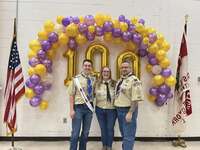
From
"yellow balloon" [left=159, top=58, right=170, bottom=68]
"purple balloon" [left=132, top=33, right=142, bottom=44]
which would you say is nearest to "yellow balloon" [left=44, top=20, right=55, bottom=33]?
"purple balloon" [left=132, top=33, right=142, bottom=44]

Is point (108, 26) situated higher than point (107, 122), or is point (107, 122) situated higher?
point (108, 26)

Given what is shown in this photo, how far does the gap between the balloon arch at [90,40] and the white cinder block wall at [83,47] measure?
0.24 m

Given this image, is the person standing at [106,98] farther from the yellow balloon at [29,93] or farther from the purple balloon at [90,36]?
the yellow balloon at [29,93]

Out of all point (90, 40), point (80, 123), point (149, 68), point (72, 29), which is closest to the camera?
point (80, 123)

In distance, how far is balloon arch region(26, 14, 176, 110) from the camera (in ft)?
18.3

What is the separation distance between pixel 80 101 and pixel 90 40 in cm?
117

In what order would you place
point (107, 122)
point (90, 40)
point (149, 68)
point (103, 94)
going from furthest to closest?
point (149, 68), point (90, 40), point (107, 122), point (103, 94)

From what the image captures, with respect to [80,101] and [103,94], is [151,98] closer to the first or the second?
[103,94]

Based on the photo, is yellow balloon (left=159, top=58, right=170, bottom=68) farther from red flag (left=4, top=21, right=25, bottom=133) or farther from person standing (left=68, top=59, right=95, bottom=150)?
red flag (left=4, top=21, right=25, bottom=133)

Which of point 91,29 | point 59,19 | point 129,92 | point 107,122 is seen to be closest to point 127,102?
point 129,92

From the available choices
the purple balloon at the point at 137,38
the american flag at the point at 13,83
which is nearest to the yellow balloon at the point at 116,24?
the purple balloon at the point at 137,38

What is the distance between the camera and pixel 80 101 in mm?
5008

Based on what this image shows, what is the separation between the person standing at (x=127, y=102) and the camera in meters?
4.87

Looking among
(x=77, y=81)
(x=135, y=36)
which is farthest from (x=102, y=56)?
(x=77, y=81)
